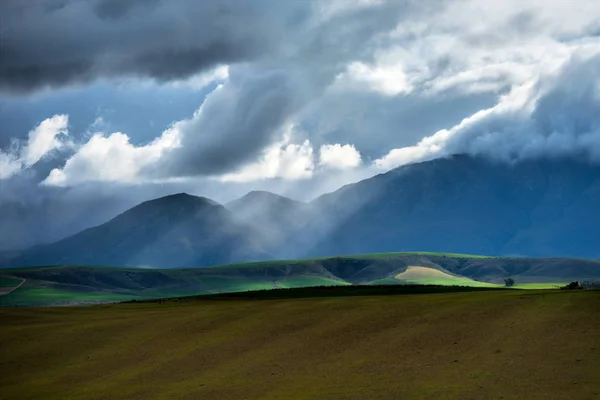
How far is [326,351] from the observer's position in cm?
6172

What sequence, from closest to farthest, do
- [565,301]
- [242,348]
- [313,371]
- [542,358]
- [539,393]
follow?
[539,393] < [542,358] < [313,371] < [242,348] < [565,301]

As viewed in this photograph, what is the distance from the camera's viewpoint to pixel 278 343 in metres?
66.8

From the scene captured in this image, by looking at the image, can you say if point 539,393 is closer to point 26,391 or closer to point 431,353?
point 431,353

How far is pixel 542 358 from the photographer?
1978 inches

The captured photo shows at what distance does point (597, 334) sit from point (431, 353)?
1197cm

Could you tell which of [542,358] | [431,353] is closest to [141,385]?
[431,353]

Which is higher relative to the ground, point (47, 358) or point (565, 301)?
point (565, 301)

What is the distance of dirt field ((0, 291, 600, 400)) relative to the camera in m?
47.3

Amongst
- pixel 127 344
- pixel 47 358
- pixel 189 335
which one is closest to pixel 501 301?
pixel 189 335

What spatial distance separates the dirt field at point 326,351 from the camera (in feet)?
155

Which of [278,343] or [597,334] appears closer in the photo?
[597,334]

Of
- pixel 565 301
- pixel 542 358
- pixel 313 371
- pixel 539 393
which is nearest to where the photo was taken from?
pixel 539 393

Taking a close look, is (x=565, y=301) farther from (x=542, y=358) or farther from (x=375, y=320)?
(x=542, y=358)

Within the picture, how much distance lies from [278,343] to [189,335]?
37.7ft
